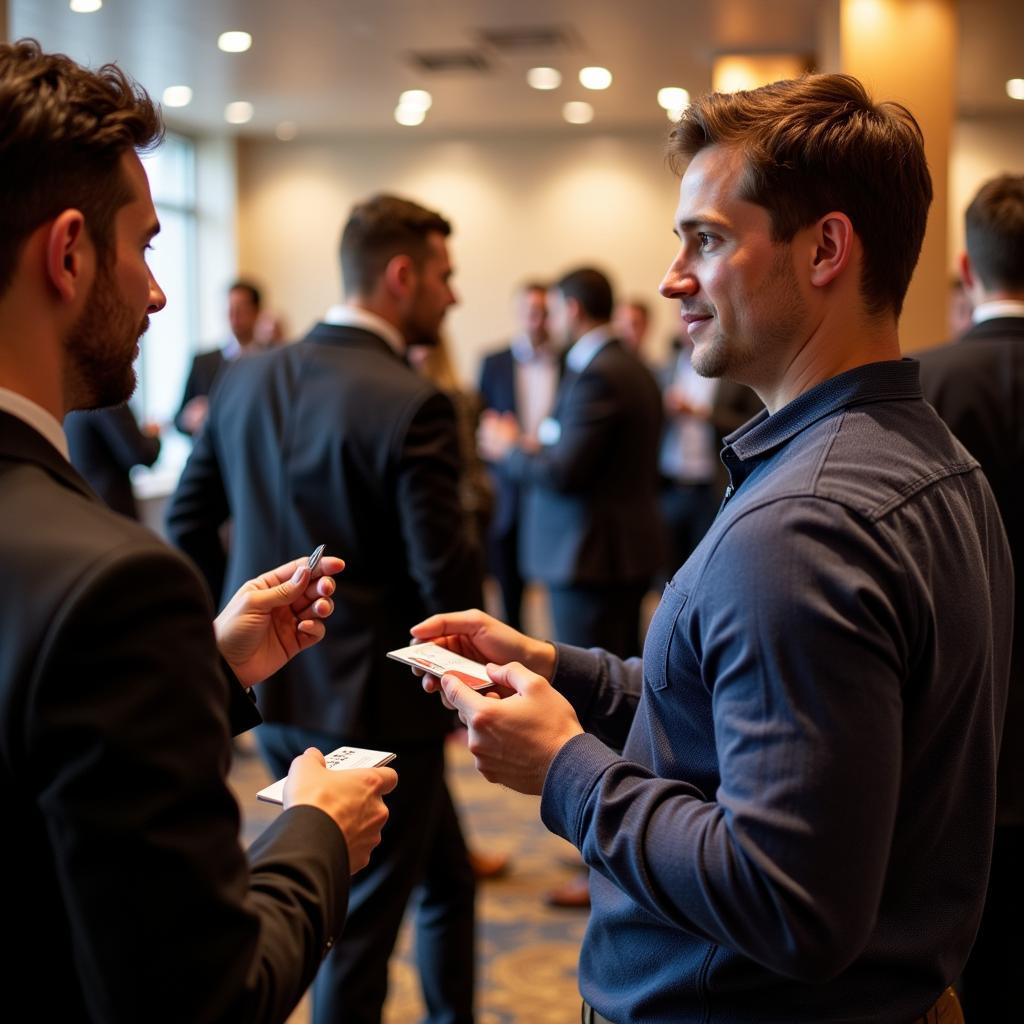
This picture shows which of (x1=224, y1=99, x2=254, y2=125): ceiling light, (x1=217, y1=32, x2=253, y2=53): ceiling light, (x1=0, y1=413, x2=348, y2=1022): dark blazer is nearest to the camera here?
(x1=0, y1=413, x2=348, y2=1022): dark blazer

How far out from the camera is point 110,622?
91 centimetres

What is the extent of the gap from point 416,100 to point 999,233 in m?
7.52

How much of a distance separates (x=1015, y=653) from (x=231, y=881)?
1.76 m

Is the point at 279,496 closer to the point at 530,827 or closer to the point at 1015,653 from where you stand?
the point at 1015,653

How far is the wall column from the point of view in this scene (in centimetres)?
487

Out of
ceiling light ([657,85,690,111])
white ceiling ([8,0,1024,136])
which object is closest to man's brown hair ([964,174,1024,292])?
white ceiling ([8,0,1024,136])

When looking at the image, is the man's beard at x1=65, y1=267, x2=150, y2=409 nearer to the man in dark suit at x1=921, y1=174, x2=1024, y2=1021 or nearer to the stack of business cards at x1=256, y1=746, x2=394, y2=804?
the stack of business cards at x1=256, y1=746, x2=394, y2=804

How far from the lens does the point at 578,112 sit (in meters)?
9.80

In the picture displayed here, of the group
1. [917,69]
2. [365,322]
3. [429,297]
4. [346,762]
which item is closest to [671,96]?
[917,69]

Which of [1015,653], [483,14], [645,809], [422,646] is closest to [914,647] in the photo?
[645,809]

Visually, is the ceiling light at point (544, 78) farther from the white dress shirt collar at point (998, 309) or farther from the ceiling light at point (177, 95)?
the white dress shirt collar at point (998, 309)

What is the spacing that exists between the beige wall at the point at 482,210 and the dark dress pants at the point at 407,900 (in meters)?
8.19

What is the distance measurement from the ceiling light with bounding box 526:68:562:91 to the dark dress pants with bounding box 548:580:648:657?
496 centimetres

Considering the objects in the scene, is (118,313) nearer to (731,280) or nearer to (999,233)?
(731,280)
